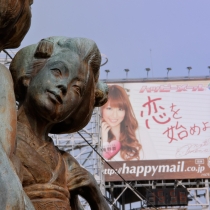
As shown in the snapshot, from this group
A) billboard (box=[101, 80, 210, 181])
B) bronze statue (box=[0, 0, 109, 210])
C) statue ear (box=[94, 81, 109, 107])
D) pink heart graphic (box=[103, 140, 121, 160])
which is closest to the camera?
bronze statue (box=[0, 0, 109, 210])

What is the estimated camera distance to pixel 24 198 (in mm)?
2129

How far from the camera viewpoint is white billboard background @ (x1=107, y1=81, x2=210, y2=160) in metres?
41.1

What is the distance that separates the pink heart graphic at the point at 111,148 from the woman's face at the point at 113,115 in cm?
97

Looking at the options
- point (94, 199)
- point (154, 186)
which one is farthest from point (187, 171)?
point (94, 199)

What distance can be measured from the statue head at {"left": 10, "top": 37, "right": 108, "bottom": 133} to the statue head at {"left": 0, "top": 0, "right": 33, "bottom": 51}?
1.03ft

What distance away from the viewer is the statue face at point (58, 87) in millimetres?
2828

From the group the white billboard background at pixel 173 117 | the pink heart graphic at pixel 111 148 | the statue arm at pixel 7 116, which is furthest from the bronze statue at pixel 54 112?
the white billboard background at pixel 173 117

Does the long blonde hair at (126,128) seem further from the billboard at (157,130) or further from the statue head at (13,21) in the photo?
the statue head at (13,21)

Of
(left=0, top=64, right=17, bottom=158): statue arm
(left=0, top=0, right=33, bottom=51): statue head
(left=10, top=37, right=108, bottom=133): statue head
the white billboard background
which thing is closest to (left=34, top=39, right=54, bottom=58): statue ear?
(left=10, top=37, right=108, bottom=133): statue head

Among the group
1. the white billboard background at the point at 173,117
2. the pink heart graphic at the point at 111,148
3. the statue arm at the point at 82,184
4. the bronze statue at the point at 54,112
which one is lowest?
the pink heart graphic at the point at 111,148

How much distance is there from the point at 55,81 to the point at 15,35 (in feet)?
1.27

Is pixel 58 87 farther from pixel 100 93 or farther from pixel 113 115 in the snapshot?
pixel 113 115

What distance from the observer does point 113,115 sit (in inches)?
1630

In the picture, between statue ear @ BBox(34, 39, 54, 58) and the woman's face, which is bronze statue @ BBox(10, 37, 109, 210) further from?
the woman's face
